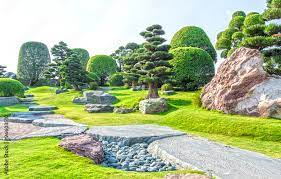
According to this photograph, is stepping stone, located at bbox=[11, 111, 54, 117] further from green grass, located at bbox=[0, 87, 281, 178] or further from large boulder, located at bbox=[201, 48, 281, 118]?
large boulder, located at bbox=[201, 48, 281, 118]

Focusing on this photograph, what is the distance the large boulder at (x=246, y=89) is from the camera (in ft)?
39.9

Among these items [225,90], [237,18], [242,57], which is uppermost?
[237,18]

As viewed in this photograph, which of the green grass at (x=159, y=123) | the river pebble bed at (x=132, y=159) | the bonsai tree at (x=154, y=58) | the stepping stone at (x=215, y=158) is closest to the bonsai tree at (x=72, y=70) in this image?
the bonsai tree at (x=154, y=58)

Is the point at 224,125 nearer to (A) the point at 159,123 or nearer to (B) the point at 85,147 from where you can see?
(A) the point at 159,123

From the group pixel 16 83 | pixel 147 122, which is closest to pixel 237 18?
pixel 147 122

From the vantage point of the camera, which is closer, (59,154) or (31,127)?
(59,154)

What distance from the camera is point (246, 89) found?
1290cm

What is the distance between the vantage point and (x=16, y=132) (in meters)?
12.0

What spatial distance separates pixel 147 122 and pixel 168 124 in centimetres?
108

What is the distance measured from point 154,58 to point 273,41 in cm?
774

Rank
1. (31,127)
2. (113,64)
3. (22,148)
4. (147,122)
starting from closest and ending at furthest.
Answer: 1. (22,148)
2. (31,127)
3. (147,122)
4. (113,64)

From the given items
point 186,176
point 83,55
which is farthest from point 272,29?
point 83,55

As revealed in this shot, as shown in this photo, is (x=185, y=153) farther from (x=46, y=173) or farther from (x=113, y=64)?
(x=113, y=64)

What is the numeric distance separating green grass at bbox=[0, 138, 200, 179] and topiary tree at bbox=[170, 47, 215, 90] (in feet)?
53.8
